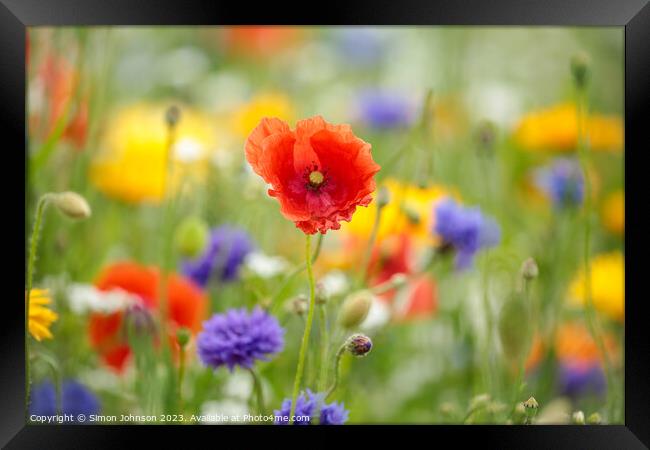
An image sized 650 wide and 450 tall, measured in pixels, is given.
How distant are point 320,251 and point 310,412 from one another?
0.25 meters

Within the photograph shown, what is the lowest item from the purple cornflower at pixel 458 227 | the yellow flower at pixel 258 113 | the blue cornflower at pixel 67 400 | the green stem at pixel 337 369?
the blue cornflower at pixel 67 400

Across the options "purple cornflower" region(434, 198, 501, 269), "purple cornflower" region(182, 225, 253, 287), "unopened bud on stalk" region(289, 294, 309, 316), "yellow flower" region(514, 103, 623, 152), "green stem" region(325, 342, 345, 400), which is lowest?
"green stem" region(325, 342, 345, 400)

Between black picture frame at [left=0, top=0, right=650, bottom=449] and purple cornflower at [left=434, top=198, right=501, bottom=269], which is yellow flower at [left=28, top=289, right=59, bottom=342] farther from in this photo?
purple cornflower at [left=434, top=198, right=501, bottom=269]

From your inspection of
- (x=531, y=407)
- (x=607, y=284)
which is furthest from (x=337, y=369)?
(x=607, y=284)

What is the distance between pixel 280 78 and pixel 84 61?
700mm

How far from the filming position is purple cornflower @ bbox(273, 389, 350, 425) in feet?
2.72

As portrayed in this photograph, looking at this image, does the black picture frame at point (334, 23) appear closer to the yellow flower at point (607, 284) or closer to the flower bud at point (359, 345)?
the flower bud at point (359, 345)

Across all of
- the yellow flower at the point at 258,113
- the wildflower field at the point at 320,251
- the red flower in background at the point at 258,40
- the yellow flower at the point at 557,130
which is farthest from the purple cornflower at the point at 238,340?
the red flower in background at the point at 258,40

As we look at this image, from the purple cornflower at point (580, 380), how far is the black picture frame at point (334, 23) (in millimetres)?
309

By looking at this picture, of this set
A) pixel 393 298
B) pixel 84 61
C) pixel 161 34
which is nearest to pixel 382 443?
pixel 393 298

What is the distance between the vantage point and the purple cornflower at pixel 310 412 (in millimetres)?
831

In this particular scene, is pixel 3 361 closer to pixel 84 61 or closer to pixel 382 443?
pixel 382 443

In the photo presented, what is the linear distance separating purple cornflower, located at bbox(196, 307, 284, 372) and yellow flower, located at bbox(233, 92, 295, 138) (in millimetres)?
523

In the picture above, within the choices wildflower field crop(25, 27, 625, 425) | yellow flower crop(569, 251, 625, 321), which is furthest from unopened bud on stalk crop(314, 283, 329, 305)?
yellow flower crop(569, 251, 625, 321)
